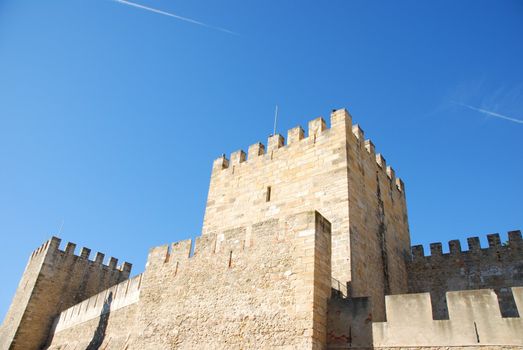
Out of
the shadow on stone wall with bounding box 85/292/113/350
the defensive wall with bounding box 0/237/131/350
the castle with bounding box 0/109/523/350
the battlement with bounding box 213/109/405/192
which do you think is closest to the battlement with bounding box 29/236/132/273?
the defensive wall with bounding box 0/237/131/350

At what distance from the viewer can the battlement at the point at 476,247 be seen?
14266 millimetres

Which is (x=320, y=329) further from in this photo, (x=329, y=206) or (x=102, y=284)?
(x=102, y=284)

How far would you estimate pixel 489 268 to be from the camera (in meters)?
14.3

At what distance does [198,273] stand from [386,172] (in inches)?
336

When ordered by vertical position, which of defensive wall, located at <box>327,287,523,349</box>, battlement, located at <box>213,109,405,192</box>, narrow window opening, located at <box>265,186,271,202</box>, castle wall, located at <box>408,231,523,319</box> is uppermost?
battlement, located at <box>213,109,405,192</box>

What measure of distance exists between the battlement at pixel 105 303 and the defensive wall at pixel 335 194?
9.83 feet

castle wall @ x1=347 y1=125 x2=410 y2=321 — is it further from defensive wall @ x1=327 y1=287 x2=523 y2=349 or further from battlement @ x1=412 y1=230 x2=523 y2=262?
defensive wall @ x1=327 y1=287 x2=523 y2=349

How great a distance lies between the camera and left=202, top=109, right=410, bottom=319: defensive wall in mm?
10758

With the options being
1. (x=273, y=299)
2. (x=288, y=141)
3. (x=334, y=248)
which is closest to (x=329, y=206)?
(x=334, y=248)

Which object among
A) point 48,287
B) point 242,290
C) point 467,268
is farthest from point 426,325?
point 48,287

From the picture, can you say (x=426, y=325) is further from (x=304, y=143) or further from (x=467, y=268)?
(x=467, y=268)

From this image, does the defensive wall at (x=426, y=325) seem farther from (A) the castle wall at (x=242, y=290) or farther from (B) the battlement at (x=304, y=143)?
(B) the battlement at (x=304, y=143)

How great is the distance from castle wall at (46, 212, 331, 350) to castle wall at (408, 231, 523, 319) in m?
8.09

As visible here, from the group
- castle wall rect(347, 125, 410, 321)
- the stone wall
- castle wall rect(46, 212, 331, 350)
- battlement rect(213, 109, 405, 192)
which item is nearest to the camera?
the stone wall
